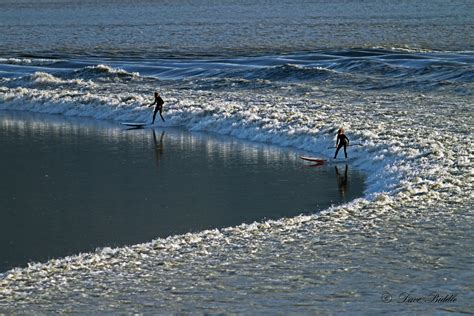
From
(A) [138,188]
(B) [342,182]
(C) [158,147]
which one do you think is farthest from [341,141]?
(A) [138,188]

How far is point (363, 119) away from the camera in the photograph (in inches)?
1302

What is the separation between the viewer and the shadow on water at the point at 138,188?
20.0 meters

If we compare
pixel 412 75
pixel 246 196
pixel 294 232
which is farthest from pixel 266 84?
pixel 294 232

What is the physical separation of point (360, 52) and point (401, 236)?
41.3 metres

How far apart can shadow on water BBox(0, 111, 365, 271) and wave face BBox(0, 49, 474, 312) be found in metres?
1.07

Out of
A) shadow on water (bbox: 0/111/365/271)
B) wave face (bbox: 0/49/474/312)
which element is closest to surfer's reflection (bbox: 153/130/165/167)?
shadow on water (bbox: 0/111/365/271)

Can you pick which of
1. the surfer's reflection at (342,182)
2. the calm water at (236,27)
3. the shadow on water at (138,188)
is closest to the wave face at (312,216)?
the surfer's reflection at (342,182)

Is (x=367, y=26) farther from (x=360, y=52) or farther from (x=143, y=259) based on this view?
(x=143, y=259)

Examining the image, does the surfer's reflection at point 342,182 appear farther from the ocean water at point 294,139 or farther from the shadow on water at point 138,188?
the ocean water at point 294,139

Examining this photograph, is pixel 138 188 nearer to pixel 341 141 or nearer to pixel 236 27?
pixel 341 141

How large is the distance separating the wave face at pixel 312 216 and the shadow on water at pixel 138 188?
3.52 ft

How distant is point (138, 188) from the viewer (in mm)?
24219

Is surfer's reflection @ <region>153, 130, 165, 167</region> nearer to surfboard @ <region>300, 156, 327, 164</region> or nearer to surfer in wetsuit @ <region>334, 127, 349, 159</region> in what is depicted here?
surfboard @ <region>300, 156, 327, 164</region>

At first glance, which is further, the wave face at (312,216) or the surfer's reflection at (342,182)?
the surfer's reflection at (342,182)
